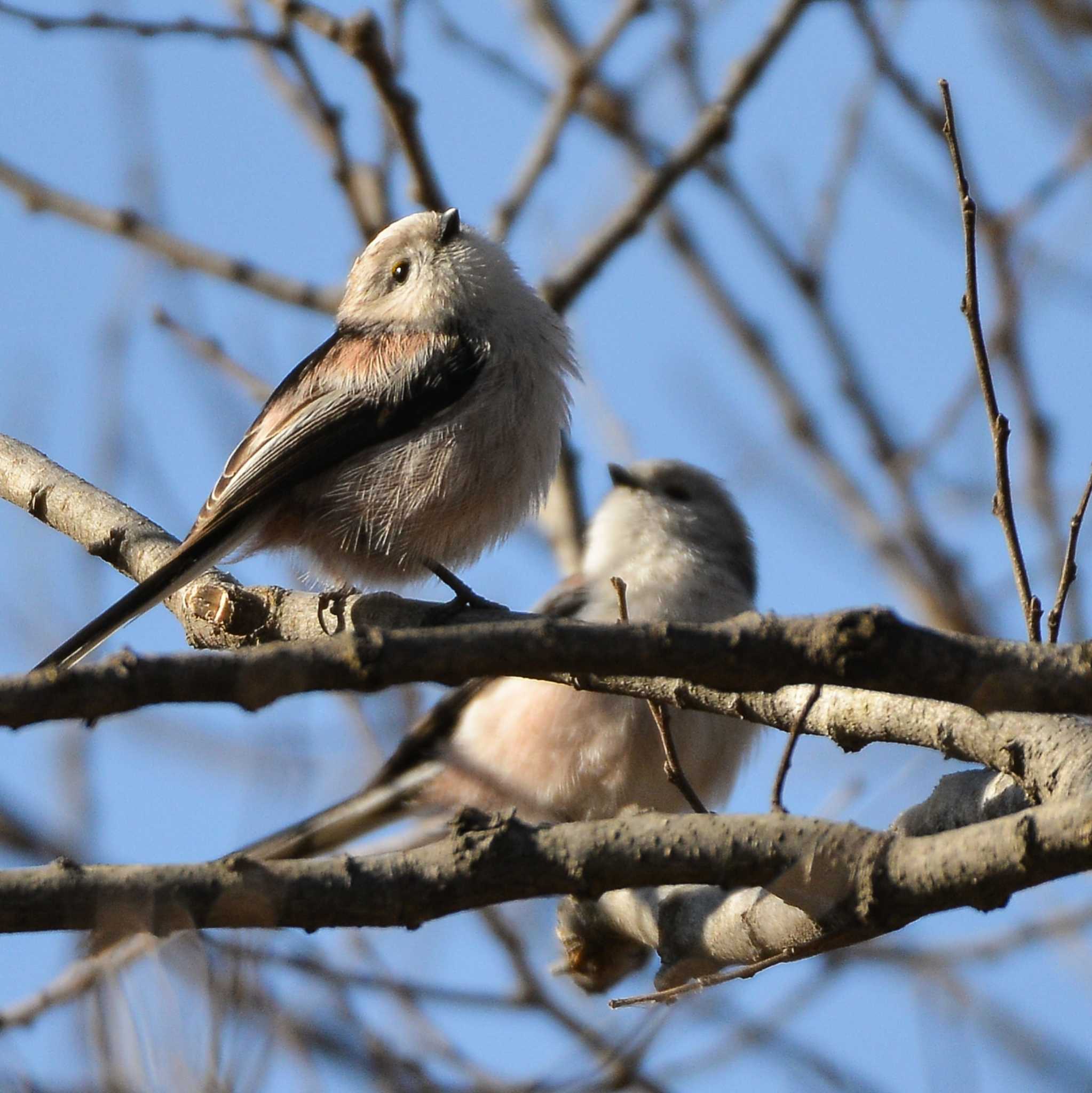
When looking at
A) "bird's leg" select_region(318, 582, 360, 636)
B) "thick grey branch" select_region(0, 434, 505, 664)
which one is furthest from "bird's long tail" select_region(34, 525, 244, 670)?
"bird's leg" select_region(318, 582, 360, 636)

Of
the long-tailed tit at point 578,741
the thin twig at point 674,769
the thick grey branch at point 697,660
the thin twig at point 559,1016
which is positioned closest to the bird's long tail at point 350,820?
the long-tailed tit at point 578,741

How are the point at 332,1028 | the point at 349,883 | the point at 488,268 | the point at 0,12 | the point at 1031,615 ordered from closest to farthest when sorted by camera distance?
the point at 349,883 < the point at 1031,615 < the point at 332,1028 < the point at 0,12 < the point at 488,268

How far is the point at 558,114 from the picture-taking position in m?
6.14

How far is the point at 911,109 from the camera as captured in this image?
532cm

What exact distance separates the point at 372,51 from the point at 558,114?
142cm

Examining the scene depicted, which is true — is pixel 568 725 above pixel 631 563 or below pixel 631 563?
below

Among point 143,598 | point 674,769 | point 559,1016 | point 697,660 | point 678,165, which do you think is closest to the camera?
point 697,660

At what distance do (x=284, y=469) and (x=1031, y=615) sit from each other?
7.45ft

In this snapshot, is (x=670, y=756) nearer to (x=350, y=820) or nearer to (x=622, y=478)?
(x=350, y=820)

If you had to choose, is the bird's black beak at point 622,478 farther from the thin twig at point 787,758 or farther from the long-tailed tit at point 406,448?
the thin twig at point 787,758

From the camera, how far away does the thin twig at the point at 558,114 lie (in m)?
6.05

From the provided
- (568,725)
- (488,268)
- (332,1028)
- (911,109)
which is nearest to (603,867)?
(332,1028)

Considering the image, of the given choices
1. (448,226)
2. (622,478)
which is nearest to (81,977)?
(448,226)

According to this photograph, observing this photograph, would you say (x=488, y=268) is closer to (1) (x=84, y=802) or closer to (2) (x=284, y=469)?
(2) (x=284, y=469)
